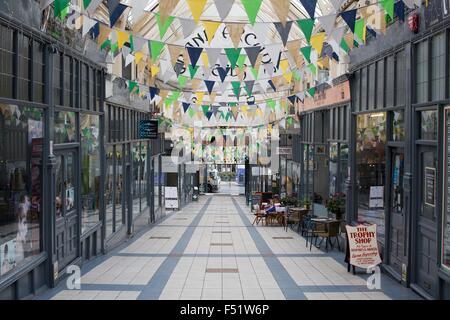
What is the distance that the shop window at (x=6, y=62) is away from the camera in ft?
28.8

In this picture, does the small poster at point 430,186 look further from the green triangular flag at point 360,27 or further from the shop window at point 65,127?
the shop window at point 65,127

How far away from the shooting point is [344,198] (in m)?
16.8

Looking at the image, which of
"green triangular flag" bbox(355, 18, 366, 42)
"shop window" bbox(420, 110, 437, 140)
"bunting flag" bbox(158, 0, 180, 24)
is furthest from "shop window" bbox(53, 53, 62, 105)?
"shop window" bbox(420, 110, 437, 140)

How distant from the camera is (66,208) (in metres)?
12.6

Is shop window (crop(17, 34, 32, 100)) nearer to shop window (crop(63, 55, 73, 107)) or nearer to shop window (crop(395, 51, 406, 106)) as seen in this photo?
shop window (crop(63, 55, 73, 107))

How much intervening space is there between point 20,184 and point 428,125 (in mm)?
6828

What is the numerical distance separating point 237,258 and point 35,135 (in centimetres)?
645

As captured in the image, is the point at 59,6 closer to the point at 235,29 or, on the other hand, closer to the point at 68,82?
the point at 68,82

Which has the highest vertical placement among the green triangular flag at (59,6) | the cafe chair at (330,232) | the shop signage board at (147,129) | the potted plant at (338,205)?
the green triangular flag at (59,6)

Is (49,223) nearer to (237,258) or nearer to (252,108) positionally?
(237,258)

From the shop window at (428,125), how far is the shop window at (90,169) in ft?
24.1

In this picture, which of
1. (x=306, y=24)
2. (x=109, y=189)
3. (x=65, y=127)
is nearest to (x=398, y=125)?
(x=306, y=24)

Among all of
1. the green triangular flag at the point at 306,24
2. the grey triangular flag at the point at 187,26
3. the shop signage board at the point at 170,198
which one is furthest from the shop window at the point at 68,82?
the shop signage board at the point at 170,198

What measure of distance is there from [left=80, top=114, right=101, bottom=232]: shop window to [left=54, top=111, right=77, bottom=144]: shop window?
27.7 inches
